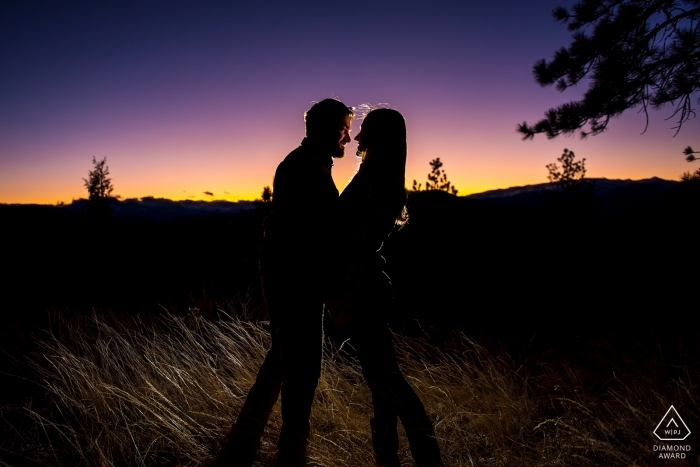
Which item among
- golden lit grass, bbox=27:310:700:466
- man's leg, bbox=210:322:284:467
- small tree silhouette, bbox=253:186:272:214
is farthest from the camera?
small tree silhouette, bbox=253:186:272:214

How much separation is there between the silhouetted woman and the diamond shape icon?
1.43 meters

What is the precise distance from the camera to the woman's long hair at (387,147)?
1.91 meters

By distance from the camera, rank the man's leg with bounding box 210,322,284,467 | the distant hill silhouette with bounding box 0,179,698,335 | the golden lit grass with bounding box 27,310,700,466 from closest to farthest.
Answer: the man's leg with bounding box 210,322,284,467 < the golden lit grass with bounding box 27,310,700,466 < the distant hill silhouette with bounding box 0,179,698,335

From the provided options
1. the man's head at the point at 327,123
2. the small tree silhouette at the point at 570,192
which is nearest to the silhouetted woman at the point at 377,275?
the man's head at the point at 327,123

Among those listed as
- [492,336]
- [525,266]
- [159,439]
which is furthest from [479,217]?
[159,439]

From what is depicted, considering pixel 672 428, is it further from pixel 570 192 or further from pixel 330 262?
pixel 570 192

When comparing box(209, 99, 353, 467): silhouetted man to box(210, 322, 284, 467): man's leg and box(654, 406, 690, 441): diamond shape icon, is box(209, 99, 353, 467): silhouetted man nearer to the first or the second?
box(210, 322, 284, 467): man's leg

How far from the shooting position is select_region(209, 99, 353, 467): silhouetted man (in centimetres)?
190

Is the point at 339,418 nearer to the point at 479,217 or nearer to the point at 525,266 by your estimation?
the point at 525,266

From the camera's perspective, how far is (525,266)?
9.69 meters

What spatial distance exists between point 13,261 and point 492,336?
320 inches

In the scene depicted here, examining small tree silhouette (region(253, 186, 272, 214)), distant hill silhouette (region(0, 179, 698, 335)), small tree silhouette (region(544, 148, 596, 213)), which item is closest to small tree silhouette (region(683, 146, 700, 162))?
distant hill silhouette (region(0, 179, 698, 335))

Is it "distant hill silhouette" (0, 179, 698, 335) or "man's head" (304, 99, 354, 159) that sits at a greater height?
"man's head" (304, 99, 354, 159)

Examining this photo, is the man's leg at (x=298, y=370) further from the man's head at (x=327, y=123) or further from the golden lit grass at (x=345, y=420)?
the man's head at (x=327, y=123)
